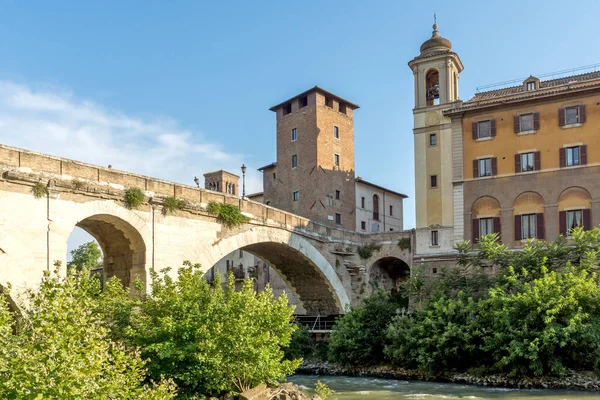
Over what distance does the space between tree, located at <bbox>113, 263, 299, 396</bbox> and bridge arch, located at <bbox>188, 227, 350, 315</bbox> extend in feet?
30.9

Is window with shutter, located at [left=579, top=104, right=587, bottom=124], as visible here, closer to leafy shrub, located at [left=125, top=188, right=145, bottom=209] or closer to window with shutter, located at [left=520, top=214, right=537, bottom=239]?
window with shutter, located at [left=520, top=214, right=537, bottom=239]

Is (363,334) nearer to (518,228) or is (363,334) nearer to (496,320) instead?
(496,320)

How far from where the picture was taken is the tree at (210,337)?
16.4 m

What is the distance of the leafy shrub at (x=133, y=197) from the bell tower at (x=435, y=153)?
56.5ft

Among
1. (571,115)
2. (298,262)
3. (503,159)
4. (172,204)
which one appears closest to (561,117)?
(571,115)

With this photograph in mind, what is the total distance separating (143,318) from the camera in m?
17.5

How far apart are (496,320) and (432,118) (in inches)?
557

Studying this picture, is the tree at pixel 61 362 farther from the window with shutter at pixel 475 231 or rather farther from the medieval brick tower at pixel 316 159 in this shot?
the medieval brick tower at pixel 316 159

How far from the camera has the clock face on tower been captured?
118 feet

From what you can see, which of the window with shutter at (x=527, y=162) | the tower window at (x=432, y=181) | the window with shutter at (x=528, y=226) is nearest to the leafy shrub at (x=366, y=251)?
the tower window at (x=432, y=181)

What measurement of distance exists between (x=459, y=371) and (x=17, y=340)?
18.6 m

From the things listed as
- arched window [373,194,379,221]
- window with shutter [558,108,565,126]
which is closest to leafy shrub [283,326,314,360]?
window with shutter [558,108,565,126]

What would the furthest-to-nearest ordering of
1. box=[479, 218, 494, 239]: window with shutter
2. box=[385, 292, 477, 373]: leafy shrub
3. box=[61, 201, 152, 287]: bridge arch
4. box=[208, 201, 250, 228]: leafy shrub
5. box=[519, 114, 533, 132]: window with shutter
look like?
1. box=[479, 218, 494, 239]: window with shutter
2. box=[519, 114, 533, 132]: window with shutter
3. box=[208, 201, 250, 228]: leafy shrub
4. box=[385, 292, 477, 373]: leafy shrub
5. box=[61, 201, 152, 287]: bridge arch

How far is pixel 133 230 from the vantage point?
2373 centimetres
